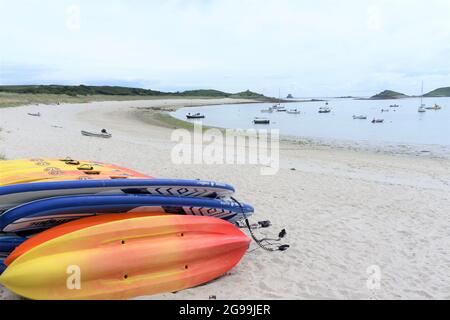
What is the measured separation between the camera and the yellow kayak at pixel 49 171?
16.9 ft

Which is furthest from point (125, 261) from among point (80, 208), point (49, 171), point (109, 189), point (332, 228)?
point (332, 228)

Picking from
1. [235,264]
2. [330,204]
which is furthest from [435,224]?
[235,264]

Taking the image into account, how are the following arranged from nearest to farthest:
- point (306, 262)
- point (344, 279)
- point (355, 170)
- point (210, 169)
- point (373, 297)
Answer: point (373, 297), point (344, 279), point (306, 262), point (210, 169), point (355, 170)

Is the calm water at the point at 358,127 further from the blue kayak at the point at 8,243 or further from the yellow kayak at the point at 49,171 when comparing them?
the blue kayak at the point at 8,243

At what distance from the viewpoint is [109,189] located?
479 cm

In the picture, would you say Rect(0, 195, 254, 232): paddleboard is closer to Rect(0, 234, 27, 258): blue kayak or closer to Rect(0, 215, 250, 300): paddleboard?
Rect(0, 234, 27, 258): blue kayak

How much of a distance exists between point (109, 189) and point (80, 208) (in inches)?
19.4

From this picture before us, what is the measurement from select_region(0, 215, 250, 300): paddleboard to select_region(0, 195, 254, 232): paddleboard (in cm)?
33

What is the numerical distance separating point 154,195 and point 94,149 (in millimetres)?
9244

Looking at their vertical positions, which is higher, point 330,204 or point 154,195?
point 154,195

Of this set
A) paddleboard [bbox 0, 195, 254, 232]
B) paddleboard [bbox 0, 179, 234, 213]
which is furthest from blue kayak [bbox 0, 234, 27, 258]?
paddleboard [bbox 0, 179, 234, 213]

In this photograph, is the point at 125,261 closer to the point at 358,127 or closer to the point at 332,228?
the point at 332,228
